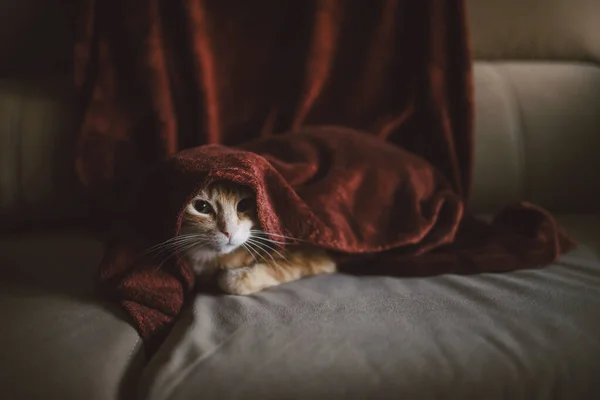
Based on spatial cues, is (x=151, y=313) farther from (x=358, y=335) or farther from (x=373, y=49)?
(x=373, y=49)

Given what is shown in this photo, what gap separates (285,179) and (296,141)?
0.39 ft

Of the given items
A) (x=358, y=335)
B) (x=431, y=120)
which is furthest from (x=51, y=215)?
(x=431, y=120)

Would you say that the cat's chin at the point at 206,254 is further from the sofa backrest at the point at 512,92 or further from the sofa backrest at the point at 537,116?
the sofa backrest at the point at 537,116

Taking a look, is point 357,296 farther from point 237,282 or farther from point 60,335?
point 60,335

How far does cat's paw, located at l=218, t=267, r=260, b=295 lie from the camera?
1.02 meters

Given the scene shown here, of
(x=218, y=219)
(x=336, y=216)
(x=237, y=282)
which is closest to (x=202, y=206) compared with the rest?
(x=218, y=219)

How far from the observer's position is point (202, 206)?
1059mm

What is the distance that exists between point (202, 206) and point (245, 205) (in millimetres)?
86

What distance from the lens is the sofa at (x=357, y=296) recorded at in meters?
0.77

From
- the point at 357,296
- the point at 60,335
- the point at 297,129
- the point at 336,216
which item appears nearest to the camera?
the point at 60,335

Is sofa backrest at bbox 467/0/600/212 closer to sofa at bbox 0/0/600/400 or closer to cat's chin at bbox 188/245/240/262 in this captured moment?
sofa at bbox 0/0/600/400

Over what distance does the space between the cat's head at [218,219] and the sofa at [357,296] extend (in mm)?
109

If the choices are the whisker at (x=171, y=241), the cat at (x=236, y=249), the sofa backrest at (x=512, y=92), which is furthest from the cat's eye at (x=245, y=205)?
the sofa backrest at (x=512, y=92)

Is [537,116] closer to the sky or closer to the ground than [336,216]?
closer to the sky
